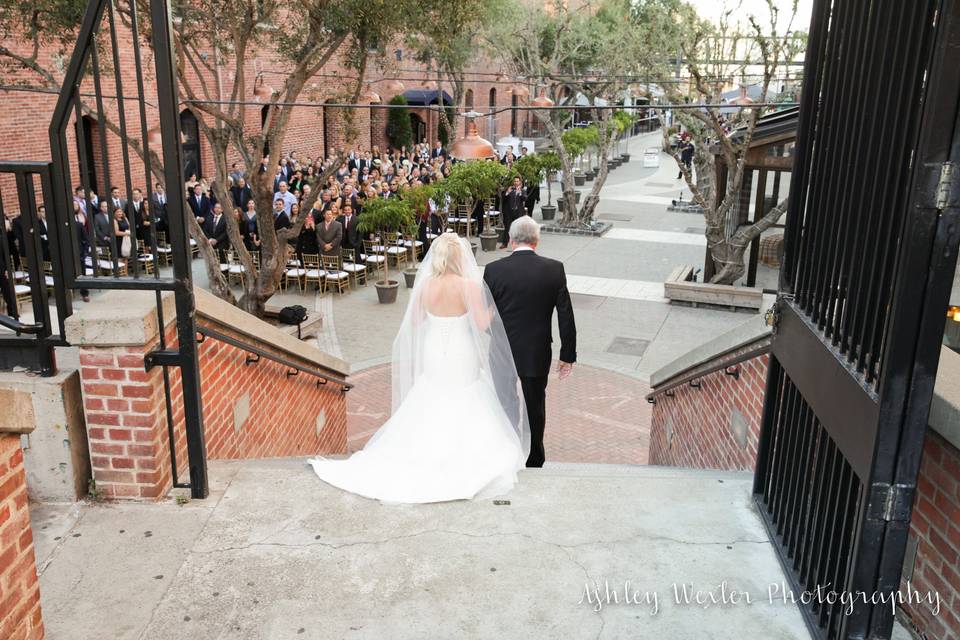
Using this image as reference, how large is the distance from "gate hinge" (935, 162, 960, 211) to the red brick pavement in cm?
666

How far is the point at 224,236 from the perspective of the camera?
1608cm

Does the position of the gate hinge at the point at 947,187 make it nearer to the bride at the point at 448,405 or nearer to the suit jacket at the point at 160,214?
the bride at the point at 448,405

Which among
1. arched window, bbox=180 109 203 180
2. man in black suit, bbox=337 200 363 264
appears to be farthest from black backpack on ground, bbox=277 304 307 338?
arched window, bbox=180 109 203 180

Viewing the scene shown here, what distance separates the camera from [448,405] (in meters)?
5.42

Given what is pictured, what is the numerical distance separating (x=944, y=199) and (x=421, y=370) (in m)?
3.78

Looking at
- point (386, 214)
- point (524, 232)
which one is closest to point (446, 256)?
point (524, 232)

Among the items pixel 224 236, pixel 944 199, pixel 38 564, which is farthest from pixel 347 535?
pixel 224 236

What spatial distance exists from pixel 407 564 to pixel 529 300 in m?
2.70

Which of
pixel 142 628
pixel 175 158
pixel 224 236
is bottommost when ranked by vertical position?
pixel 224 236

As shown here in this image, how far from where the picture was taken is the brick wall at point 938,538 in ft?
10.1

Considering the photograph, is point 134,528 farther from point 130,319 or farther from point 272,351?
point 272,351

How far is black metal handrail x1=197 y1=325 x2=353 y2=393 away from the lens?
15.8 feet

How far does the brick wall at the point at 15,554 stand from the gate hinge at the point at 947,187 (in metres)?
2.91

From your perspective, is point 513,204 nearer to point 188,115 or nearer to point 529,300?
point 188,115
